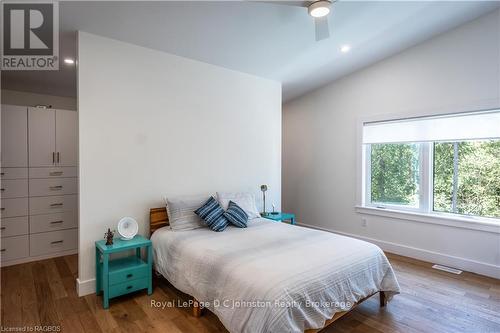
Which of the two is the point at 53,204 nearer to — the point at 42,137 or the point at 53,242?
the point at 53,242

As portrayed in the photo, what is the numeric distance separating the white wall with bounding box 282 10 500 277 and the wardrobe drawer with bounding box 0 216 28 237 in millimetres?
4327

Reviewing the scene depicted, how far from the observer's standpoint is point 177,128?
3.38 metres

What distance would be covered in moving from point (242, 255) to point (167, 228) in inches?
48.7

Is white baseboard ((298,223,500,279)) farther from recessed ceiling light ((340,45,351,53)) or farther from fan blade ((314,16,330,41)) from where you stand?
fan blade ((314,16,330,41))

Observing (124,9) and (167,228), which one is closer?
(124,9)

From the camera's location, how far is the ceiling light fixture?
2408mm

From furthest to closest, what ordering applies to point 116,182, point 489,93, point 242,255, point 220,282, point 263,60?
point 263,60 < point 489,93 < point 116,182 < point 242,255 < point 220,282

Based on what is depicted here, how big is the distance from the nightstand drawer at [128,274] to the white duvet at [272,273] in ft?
0.54

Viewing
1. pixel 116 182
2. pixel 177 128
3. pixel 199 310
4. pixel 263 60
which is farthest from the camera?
pixel 263 60

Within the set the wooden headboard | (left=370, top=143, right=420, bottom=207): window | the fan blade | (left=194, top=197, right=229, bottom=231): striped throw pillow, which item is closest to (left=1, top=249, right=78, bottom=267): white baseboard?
the wooden headboard

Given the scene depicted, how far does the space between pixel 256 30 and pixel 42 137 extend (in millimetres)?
3180

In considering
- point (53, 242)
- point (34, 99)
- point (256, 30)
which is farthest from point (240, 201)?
point (34, 99)

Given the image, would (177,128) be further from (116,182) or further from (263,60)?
(263,60)

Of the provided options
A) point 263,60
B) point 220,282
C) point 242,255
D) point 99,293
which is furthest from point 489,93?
point 99,293
